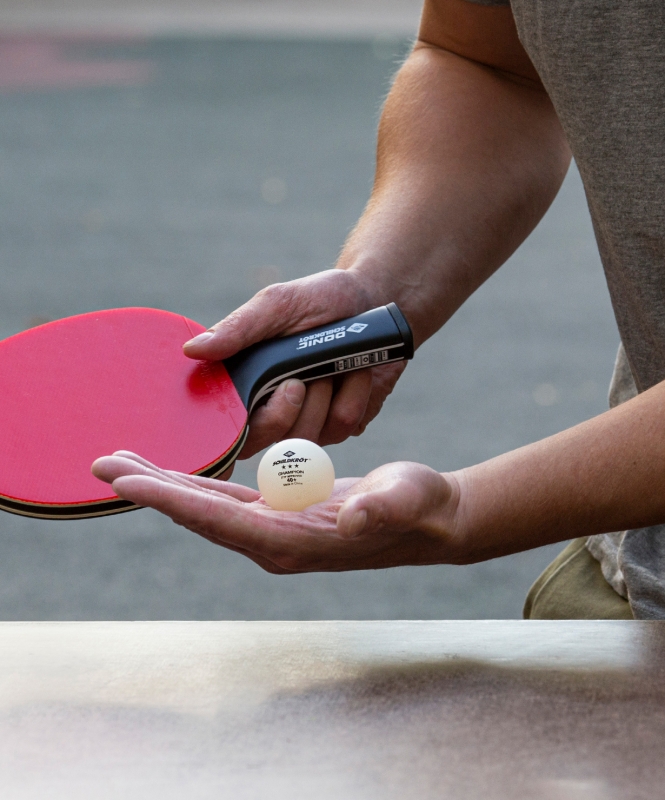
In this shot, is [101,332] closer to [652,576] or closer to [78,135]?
[652,576]

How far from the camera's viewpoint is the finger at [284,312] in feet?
4.89

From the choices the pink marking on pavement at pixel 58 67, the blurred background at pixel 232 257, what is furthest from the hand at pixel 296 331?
the pink marking on pavement at pixel 58 67

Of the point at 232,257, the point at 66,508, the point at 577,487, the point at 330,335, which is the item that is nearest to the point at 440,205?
the point at 330,335

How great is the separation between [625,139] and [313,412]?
1.92 ft

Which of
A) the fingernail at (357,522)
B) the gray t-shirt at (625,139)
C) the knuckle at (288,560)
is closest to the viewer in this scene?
the fingernail at (357,522)

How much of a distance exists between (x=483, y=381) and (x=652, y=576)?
2.97 meters

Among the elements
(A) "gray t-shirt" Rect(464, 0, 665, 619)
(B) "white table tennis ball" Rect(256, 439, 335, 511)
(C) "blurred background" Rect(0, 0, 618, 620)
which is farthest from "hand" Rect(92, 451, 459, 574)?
(C) "blurred background" Rect(0, 0, 618, 620)

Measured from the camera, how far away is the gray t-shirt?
1218mm

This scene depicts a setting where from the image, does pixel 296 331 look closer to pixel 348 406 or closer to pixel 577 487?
pixel 348 406

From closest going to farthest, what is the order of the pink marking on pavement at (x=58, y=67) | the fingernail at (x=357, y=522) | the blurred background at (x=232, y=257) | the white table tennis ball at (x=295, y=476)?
1. the fingernail at (x=357, y=522)
2. the white table tennis ball at (x=295, y=476)
3. the blurred background at (x=232, y=257)
4. the pink marking on pavement at (x=58, y=67)

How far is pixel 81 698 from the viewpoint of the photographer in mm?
946

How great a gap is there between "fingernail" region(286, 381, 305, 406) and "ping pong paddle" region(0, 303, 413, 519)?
18 mm

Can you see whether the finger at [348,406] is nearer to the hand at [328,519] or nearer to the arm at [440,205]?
the arm at [440,205]

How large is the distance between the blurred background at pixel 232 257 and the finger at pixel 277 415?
1.44 metres
